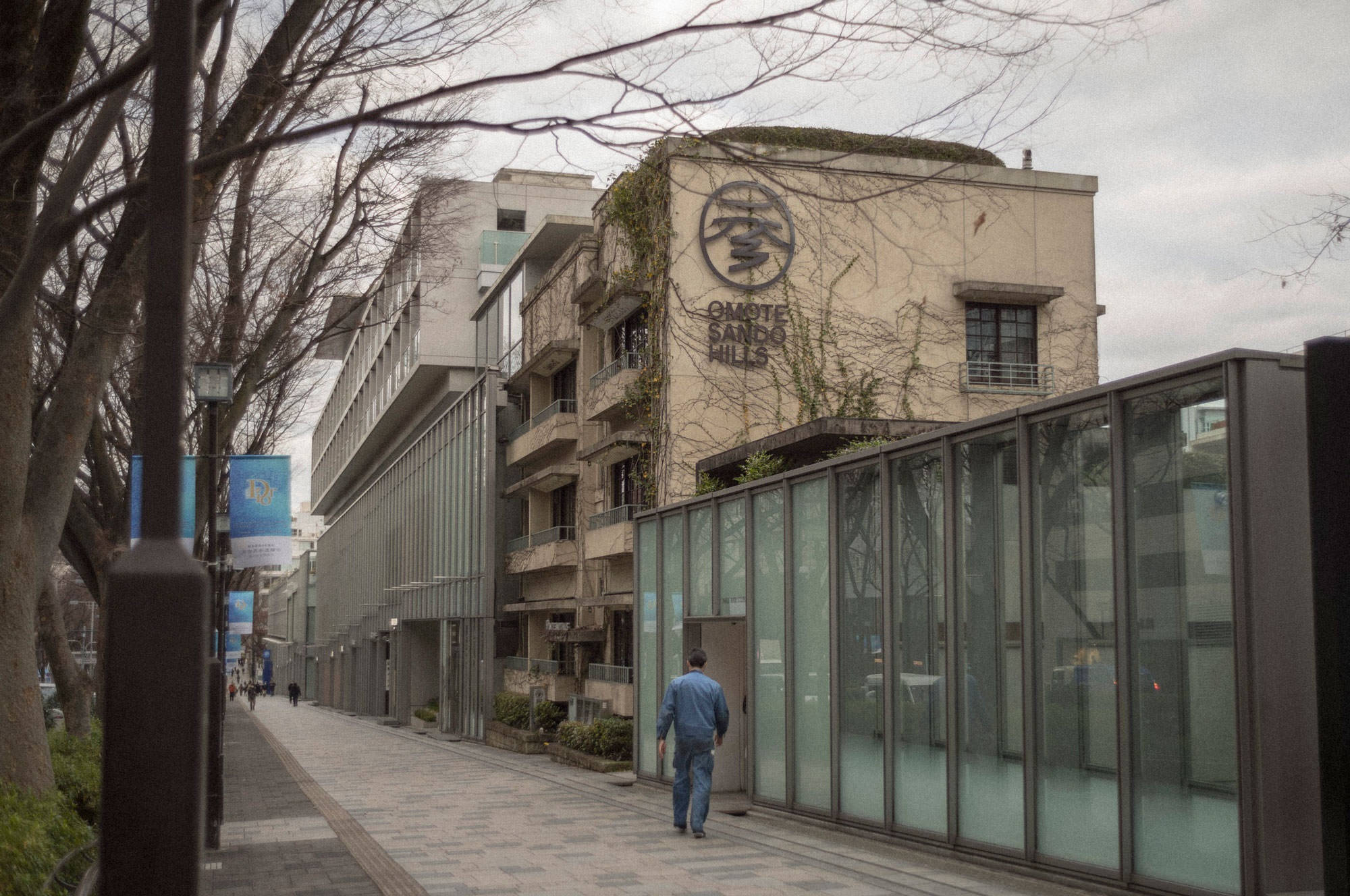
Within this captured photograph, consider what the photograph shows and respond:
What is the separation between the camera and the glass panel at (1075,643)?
32.0 ft

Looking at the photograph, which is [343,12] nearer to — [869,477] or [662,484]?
[869,477]

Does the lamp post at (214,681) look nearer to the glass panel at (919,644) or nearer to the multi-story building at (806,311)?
the glass panel at (919,644)

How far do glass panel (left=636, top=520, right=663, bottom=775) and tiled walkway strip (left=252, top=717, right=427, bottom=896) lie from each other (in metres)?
4.37

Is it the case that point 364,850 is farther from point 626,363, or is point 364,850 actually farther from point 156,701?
point 626,363

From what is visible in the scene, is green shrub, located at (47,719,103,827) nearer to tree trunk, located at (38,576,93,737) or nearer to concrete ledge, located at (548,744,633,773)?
tree trunk, located at (38,576,93,737)

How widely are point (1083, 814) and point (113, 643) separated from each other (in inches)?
313

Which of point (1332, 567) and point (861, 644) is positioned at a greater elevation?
point (1332, 567)

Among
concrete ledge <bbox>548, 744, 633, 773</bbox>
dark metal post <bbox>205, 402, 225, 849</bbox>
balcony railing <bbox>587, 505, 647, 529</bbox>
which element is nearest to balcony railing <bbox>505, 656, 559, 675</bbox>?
balcony railing <bbox>587, 505, 647, 529</bbox>

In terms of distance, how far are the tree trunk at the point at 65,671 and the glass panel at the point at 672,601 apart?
8.39 metres

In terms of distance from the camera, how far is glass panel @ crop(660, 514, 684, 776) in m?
18.8

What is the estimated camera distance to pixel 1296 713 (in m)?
8.43

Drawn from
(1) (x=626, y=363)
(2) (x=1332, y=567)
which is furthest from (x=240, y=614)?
(2) (x=1332, y=567)

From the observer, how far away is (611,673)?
28.3m

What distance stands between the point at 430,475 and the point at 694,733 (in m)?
34.7
